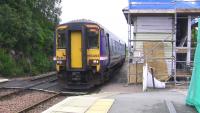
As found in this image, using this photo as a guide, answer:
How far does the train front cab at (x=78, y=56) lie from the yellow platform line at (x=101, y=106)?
5.56m

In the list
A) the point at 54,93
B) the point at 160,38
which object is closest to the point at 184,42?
the point at 160,38

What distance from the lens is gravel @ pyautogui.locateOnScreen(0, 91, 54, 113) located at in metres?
15.7

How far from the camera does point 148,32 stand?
2477 centimetres

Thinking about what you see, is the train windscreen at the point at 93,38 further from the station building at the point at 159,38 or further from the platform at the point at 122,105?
the platform at the point at 122,105

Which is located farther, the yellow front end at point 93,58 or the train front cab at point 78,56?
the yellow front end at point 93,58

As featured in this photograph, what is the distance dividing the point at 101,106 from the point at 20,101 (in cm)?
427

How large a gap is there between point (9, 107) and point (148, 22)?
422 inches

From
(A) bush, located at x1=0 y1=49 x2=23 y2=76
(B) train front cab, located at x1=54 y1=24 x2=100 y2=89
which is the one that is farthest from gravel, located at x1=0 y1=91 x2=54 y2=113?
(A) bush, located at x1=0 y1=49 x2=23 y2=76

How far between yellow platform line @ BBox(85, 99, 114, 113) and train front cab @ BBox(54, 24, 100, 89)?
5565mm

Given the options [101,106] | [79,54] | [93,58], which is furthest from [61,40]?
[101,106]

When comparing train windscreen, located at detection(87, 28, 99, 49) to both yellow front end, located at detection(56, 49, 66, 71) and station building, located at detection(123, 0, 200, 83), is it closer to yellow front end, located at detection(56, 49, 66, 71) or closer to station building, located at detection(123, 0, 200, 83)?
yellow front end, located at detection(56, 49, 66, 71)

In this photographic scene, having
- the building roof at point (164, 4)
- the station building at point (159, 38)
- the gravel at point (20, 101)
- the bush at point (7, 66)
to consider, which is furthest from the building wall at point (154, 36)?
the bush at point (7, 66)

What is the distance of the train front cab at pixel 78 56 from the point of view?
21594mm

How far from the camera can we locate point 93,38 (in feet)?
72.3
